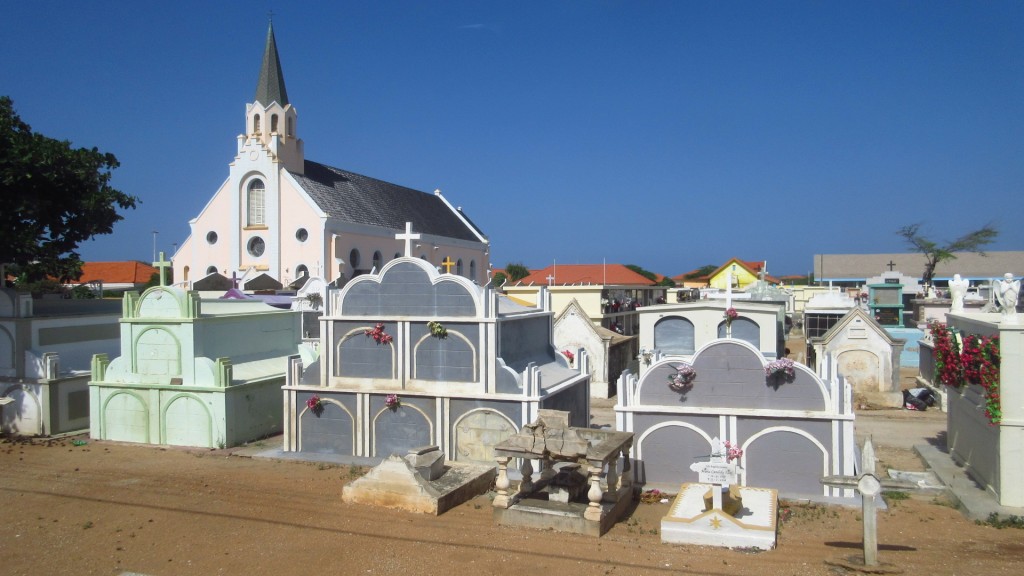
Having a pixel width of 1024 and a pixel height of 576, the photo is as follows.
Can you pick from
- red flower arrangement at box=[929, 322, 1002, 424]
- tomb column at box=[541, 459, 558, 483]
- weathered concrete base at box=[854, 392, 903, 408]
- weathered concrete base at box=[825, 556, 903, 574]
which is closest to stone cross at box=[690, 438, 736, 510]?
weathered concrete base at box=[825, 556, 903, 574]

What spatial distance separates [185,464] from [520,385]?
8.17m

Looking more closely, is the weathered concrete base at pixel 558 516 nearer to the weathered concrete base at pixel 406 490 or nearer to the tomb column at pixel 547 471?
the tomb column at pixel 547 471

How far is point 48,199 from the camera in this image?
27.0 metres

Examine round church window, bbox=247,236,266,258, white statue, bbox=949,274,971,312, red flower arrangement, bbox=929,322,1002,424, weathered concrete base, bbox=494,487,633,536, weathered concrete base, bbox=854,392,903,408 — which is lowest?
weathered concrete base, bbox=854,392,903,408

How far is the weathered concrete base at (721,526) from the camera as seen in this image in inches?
454

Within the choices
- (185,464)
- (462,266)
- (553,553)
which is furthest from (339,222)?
(553,553)

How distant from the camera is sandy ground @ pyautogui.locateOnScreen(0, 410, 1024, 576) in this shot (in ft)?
36.1

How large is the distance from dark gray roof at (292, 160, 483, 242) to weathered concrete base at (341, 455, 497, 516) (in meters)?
31.5

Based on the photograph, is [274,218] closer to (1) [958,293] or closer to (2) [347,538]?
(2) [347,538]

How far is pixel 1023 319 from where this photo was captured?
13547 millimetres

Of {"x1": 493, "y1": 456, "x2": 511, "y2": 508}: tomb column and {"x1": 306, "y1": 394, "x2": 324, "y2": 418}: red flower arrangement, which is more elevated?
{"x1": 306, "y1": 394, "x2": 324, "y2": 418}: red flower arrangement

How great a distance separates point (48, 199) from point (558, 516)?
23.6 metres

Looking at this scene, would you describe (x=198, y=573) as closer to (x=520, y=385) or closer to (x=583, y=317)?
(x=520, y=385)

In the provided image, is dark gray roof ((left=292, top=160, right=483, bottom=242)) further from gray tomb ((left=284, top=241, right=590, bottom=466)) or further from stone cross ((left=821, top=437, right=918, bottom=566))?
stone cross ((left=821, top=437, right=918, bottom=566))
